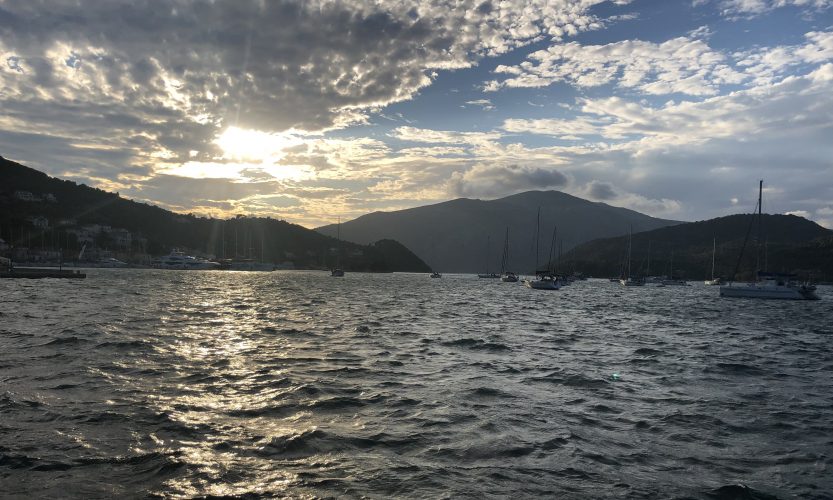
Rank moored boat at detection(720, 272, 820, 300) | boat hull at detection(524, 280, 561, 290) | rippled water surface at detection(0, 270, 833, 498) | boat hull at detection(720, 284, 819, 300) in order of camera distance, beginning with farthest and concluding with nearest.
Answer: boat hull at detection(524, 280, 561, 290), moored boat at detection(720, 272, 820, 300), boat hull at detection(720, 284, 819, 300), rippled water surface at detection(0, 270, 833, 498)

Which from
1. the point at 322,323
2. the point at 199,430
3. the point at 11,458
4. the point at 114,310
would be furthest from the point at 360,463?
the point at 114,310

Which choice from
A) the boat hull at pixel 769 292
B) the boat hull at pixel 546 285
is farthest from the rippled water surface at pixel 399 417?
the boat hull at pixel 546 285

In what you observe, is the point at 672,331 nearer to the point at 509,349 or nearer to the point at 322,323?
the point at 509,349

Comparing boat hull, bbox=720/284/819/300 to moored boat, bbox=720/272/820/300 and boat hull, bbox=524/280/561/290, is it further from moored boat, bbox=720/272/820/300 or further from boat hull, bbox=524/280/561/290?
boat hull, bbox=524/280/561/290

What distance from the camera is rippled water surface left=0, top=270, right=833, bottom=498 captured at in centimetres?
936

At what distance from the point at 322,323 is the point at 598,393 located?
77.1ft

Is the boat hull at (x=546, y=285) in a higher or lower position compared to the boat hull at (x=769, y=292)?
lower

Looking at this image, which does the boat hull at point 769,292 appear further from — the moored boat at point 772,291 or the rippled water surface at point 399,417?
the rippled water surface at point 399,417

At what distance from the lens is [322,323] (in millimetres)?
36844

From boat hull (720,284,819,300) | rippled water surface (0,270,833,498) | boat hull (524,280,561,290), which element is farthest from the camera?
boat hull (524,280,561,290)

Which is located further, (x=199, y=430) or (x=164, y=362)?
(x=164, y=362)

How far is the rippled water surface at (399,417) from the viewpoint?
368 inches

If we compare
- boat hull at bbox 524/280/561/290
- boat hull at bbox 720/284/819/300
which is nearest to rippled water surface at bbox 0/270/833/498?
boat hull at bbox 720/284/819/300

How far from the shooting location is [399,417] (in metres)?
13.5
